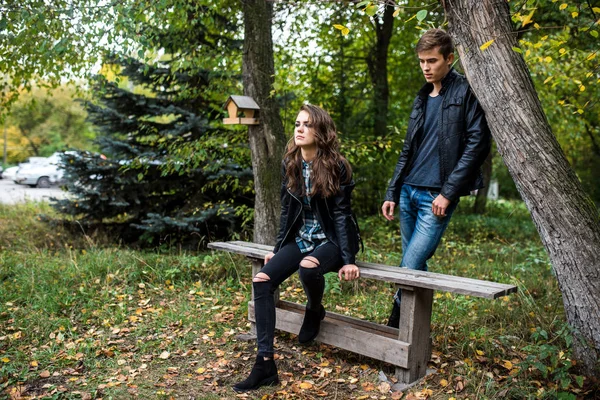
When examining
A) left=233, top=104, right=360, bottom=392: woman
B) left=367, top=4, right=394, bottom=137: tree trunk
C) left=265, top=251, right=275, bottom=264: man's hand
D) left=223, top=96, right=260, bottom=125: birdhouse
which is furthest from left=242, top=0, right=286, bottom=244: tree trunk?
left=367, top=4, right=394, bottom=137: tree trunk

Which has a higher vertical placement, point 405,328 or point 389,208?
point 389,208

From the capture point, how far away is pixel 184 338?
178 inches

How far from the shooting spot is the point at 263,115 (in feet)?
19.8

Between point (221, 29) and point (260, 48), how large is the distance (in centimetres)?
192

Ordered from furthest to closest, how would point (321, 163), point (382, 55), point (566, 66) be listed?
point (382, 55)
point (566, 66)
point (321, 163)

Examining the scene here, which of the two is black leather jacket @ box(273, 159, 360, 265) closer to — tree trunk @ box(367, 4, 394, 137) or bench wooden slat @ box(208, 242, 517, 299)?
bench wooden slat @ box(208, 242, 517, 299)

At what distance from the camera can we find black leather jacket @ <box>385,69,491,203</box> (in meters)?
3.43

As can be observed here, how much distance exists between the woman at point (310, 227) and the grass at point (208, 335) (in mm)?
458

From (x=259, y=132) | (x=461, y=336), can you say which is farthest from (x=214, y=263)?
(x=461, y=336)

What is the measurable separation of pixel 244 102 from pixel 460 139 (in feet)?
9.28

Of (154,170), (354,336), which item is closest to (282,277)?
(354,336)

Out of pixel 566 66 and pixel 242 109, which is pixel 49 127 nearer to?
pixel 566 66

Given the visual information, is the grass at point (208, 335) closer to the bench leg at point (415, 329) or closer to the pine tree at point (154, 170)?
the bench leg at point (415, 329)

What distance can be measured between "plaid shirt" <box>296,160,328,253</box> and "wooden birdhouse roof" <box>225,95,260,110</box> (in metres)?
1.97
